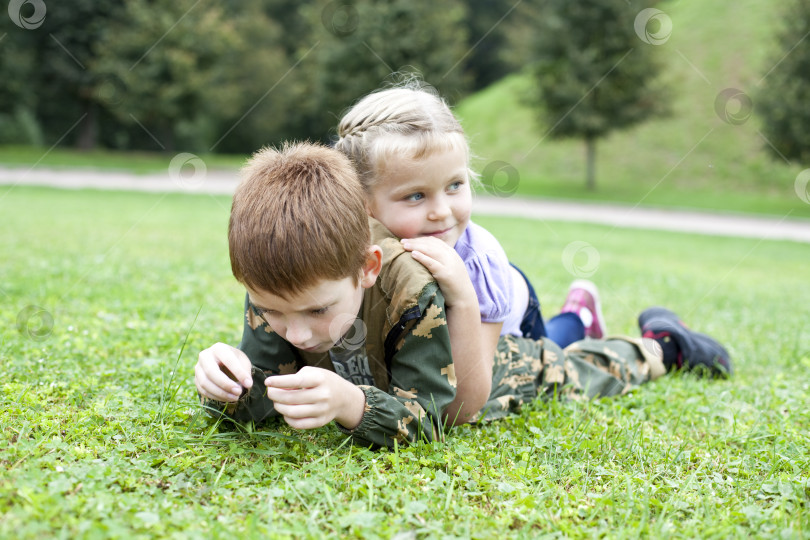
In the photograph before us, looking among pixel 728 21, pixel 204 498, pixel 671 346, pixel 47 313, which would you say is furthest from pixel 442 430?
pixel 728 21

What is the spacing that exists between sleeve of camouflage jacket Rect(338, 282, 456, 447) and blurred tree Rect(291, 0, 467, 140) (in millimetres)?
20172

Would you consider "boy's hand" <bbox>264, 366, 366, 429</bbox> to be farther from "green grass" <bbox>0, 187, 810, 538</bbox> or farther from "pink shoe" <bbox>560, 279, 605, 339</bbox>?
"pink shoe" <bbox>560, 279, 605, 339</bbox>

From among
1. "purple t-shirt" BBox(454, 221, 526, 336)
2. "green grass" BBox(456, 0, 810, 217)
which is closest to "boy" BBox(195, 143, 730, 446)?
"purple t-shirt" BBox(454, 221, 526, 336)

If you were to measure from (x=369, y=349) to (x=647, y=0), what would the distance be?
2379cm

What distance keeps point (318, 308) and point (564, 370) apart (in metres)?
1.59

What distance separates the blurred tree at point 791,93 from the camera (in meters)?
20.4

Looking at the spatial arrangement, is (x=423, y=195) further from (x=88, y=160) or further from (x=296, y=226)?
(x=88, y=160)

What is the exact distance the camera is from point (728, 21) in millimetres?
30984

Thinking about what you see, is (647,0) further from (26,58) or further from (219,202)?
(26,58)

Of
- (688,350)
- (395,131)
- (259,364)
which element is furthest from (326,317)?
(688,350)

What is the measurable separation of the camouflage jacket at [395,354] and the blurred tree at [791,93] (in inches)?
840

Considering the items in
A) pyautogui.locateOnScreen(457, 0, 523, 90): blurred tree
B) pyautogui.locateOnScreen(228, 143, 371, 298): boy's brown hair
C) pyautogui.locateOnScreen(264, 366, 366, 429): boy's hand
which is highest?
pyautogui.locateOnScreen(457, 0, 523, 90): blurred tree

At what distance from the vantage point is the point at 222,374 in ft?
7.75

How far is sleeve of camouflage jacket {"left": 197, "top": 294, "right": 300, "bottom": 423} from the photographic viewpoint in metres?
2.64
